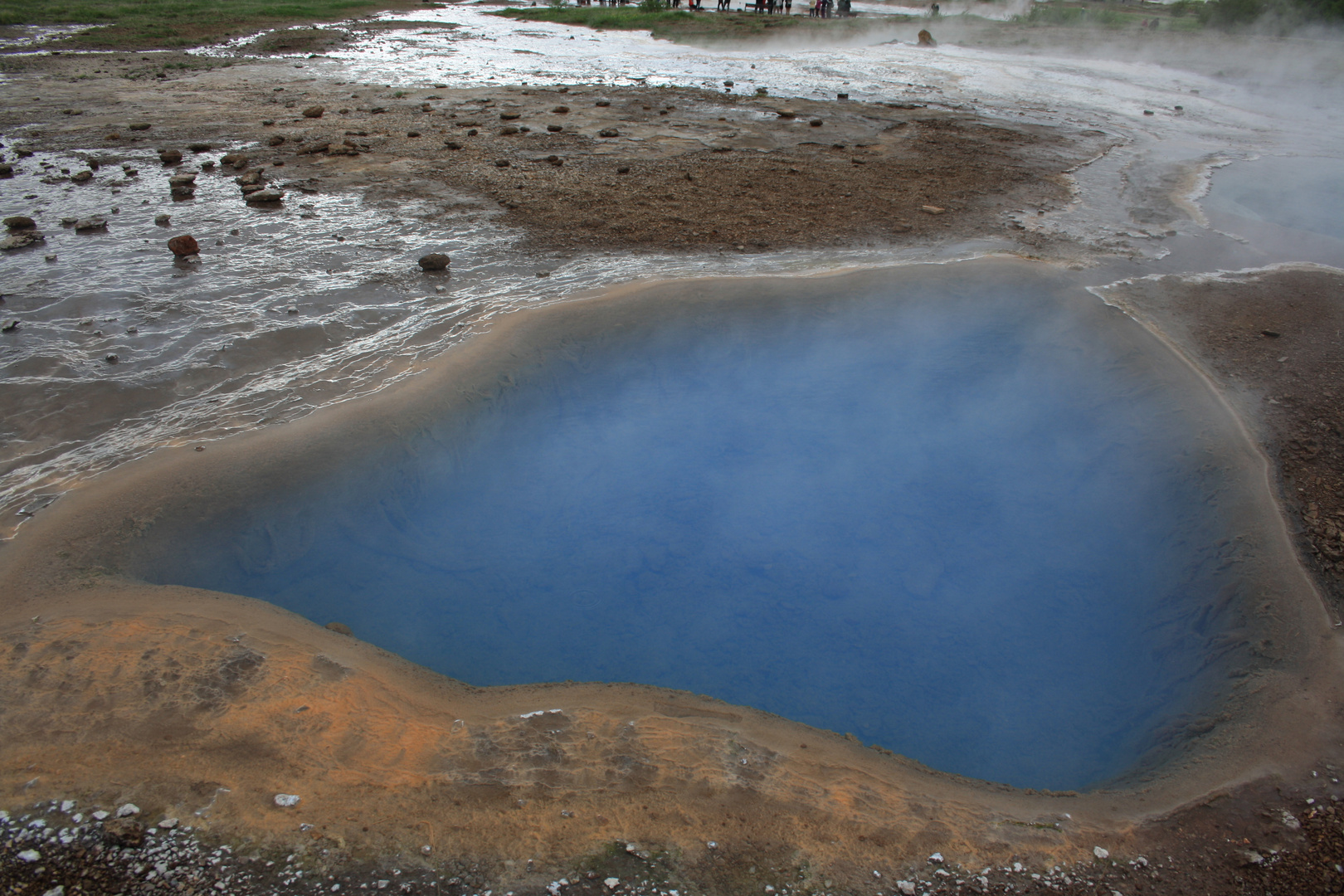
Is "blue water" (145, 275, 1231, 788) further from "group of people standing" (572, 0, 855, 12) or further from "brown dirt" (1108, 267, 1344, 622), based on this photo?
"group of people standing" (572, 0, 855, 12)

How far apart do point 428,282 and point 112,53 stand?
15732 millimetres

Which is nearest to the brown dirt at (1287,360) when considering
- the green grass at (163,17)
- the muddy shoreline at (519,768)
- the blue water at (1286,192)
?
the muddy shoreline at (519,768)

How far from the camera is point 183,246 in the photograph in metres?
6.46

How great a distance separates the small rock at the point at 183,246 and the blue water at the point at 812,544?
3.73m

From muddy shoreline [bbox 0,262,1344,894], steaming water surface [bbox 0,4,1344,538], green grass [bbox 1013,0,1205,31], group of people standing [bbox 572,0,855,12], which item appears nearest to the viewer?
muddy shoreline [bbox 0,262,1344,894]

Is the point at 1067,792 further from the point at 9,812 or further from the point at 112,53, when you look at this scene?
the point at 112,53

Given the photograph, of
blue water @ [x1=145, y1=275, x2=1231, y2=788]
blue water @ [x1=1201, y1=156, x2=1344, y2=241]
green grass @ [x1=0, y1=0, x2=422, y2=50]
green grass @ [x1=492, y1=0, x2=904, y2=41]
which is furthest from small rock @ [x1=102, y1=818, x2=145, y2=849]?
green grass @ [x1=492, y1=0, x2=904, y2=41]

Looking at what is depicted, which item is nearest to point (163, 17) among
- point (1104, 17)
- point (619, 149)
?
point (619, 149)

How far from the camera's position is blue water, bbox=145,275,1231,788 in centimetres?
338

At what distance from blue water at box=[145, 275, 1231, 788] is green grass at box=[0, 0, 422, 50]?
19.1 meters

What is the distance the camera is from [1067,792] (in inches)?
111

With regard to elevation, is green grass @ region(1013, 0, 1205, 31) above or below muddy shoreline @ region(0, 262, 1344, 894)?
above

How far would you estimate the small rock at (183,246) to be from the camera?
6434mm

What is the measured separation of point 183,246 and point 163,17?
20407mm
